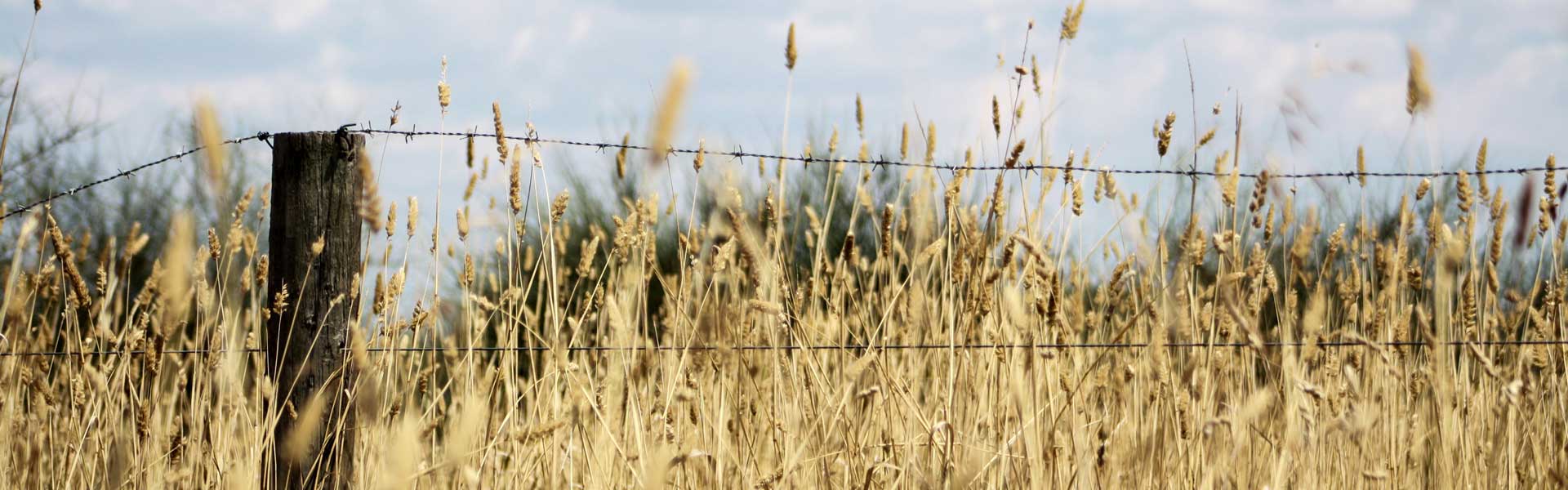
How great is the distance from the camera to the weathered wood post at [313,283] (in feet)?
7.25

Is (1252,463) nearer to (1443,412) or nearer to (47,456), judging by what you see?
(1443,412)

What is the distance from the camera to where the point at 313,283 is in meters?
2.21

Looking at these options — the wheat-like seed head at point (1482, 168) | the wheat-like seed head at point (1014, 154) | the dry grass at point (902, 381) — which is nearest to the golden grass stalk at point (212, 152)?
the dry grass at point (902, 381)

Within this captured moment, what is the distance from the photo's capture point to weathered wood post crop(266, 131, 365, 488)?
7.25ft

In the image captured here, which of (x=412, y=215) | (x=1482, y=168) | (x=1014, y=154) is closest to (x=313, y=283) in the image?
(x=412, y=215)

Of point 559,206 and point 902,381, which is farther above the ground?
point 559,206

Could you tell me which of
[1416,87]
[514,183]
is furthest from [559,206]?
[1416,87]

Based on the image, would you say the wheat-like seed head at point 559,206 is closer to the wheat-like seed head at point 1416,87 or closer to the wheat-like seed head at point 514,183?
the wheat-like seed head at point 514,183

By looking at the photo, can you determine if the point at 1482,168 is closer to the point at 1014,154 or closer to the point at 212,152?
the point at 1014,154

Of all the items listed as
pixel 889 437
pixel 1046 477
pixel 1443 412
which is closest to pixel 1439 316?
pixel 1443 412

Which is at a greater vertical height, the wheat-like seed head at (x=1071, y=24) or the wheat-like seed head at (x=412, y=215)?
the wheat-like seed head at (x=1071, y=24)

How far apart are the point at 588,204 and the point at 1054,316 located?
366cm

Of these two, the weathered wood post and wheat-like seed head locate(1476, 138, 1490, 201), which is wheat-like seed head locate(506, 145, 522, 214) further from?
wheat-like seed head locate(1476, 138, 1490, 201)

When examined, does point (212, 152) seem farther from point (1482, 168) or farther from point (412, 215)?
point (1482, 168)
